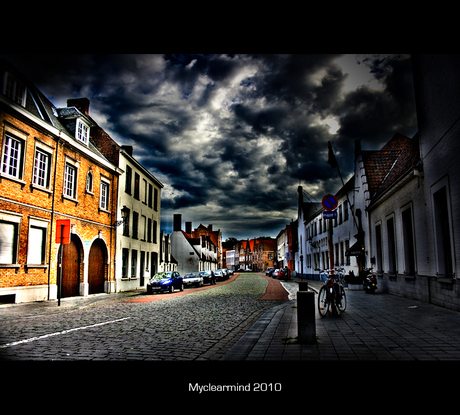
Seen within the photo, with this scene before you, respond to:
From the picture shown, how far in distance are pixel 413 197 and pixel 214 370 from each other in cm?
1237

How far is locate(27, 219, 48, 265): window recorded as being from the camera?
1612cm

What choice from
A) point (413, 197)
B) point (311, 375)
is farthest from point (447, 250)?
point (311, 375)

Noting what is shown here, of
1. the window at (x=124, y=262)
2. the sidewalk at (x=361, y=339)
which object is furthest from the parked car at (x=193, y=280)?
the sidewalk at (x=361, y=339)

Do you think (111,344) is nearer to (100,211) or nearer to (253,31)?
(253,31)

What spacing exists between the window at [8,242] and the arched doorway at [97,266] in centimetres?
691

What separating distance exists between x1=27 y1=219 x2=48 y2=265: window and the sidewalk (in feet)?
36.6

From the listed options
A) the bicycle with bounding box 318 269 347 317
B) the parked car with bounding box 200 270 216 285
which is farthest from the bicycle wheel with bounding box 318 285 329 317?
the parked car with bounding box 200 270 216 285

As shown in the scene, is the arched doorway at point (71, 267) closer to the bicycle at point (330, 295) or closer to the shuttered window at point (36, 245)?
the shuttered window at point (36, 245)

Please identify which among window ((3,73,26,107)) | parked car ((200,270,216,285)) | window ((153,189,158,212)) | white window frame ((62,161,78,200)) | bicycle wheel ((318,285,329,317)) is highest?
window ((3,73,26,107))

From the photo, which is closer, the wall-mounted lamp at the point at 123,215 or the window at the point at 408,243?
the window at the point at 408,243

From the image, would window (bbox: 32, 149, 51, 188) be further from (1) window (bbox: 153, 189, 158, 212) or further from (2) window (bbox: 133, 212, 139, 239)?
(1) window (bbox: 153, 189, 158, 212)

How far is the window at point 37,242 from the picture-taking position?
16125 millimetres

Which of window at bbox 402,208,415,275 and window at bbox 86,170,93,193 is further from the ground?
window at bbox 86,170,93,193

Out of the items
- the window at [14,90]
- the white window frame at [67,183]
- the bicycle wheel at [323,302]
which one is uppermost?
the window at [14,90]
